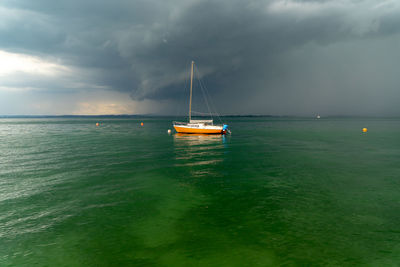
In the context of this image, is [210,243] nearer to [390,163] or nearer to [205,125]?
[390,163]

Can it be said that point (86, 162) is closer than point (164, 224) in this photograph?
No

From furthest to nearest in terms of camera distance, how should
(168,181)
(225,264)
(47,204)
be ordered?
(168,181), (47,204), (225,264)

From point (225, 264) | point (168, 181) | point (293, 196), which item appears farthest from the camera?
point (168, 181)

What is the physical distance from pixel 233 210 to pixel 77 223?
807 cm

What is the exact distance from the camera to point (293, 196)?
1485 centimetres

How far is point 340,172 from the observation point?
2169 cm

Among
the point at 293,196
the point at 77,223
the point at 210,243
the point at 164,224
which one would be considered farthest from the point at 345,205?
the point at 77,223

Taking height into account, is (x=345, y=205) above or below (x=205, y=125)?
below

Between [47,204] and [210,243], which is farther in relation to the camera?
[47,204]

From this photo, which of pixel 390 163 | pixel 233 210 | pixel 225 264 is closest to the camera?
pixel 225 264

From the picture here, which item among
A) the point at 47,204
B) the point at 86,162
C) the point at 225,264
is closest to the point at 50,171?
the point at 86,162

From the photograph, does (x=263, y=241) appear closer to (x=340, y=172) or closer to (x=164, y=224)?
(x=164, y=224)

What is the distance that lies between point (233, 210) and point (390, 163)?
2432 cm

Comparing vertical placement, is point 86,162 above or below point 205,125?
below
